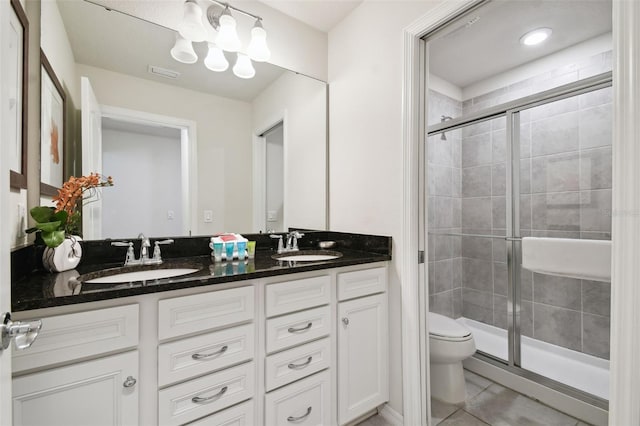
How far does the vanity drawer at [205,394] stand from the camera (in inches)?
39.1

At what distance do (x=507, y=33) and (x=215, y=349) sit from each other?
8.49ft

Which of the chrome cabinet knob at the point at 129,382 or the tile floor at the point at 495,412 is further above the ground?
the chrome cabinet knob at the point at 129,382

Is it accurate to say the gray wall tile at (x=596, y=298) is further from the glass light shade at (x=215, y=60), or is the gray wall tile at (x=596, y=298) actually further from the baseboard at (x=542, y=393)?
the glass light shade at (x=215, y=60)

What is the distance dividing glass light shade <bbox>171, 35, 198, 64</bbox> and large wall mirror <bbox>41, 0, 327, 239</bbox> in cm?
3

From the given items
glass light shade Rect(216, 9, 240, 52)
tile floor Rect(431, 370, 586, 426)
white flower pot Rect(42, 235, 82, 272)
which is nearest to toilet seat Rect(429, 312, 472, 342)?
tile floor Rect(431, 370, 586, 426)

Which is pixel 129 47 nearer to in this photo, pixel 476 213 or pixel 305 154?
pixel 305 154

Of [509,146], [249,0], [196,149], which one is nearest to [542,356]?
[509,146]

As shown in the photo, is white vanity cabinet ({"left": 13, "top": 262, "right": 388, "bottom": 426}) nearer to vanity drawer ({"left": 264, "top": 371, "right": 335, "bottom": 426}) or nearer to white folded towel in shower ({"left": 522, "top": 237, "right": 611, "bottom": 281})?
vanity drawer ({"left": 264, "top": 371, "right": 335, "bottom": 426})

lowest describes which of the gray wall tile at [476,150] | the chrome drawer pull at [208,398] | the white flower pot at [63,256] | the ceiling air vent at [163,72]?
the chrome drawer pull at [208,398]

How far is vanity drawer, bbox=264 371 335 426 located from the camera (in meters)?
1.22

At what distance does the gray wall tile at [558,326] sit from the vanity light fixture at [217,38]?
9.23 ft

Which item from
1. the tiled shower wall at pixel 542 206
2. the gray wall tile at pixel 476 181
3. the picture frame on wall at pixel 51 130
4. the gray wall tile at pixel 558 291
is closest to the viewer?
the picture frame on wall at pixel 51 130

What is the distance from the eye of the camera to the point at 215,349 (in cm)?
108

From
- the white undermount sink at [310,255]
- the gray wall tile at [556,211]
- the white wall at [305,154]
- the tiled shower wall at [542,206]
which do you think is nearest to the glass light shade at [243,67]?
the white wall at [305,154]
